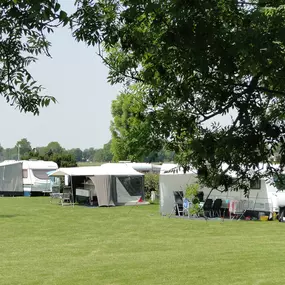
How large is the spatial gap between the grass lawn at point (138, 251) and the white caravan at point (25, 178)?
1386 cm

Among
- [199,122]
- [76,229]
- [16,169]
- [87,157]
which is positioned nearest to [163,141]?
[199,122]

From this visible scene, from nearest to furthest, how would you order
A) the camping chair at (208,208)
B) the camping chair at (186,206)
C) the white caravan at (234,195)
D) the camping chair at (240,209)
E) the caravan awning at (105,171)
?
the white caravan at (234,195)
the camping chair at (240,209)
the camping chair at (186,206)
the camping chair at (208,208)
the caravan awning at (105,171)

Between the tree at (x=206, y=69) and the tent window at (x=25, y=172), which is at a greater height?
the tent window at (x=25, y=172)

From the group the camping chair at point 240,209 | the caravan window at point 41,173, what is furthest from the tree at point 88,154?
the camping chair at point 240,209

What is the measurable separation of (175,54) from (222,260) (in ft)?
27.0

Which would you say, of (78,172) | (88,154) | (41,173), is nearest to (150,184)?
(78,172)

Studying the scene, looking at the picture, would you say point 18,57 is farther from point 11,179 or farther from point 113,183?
point 11,179

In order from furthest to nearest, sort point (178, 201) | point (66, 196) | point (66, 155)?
point (66, 155) < point (66, 196) < point (178, 201)

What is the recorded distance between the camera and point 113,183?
26547 millimetres

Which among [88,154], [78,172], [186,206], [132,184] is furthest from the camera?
[88,154]

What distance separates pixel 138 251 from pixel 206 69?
9.55 meters

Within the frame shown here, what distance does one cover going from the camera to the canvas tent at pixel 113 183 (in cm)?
2633

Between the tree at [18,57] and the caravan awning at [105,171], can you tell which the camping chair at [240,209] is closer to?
the caravan awning at [105,171]

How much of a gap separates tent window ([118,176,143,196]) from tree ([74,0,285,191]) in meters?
22.5
